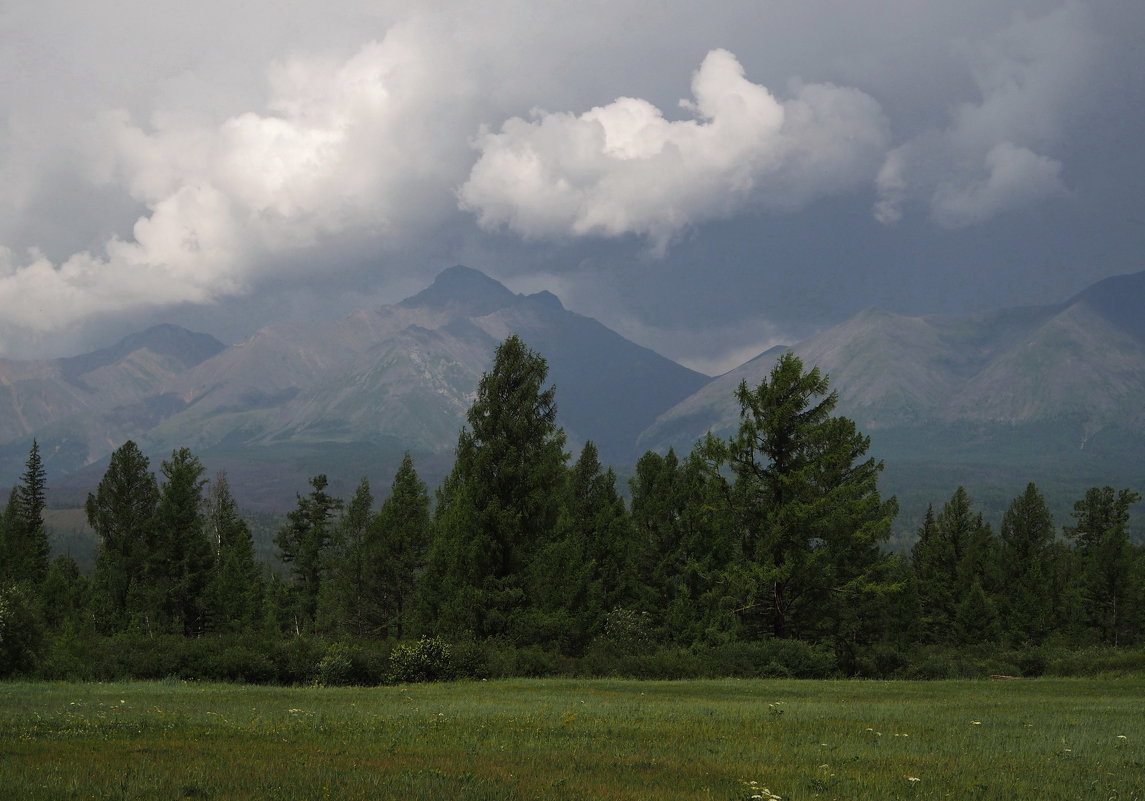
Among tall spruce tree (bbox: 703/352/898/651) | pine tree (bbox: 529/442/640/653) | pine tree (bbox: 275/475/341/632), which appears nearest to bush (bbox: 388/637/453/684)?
pine tree (bbox: 529/442/640/653)

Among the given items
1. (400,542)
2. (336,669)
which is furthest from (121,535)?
(336,669)

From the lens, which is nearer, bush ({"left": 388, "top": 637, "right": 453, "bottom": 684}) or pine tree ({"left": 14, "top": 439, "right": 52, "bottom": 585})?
bush ({"left": 388, "top": 637, "right": 453, "bottom": 684})

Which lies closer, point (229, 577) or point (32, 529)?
point (229, 577)

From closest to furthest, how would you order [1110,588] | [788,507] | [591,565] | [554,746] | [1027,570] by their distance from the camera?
[554,746], [788,507], [591,565], [1027,570], [1110,588]

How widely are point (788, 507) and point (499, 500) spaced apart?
14.1 m

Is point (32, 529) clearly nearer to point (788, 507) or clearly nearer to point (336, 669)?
point (336, 669)

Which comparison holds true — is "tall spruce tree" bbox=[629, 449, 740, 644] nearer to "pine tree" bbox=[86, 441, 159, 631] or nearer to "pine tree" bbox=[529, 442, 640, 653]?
"pine tree" bbox=[529, 442, 640, 653]

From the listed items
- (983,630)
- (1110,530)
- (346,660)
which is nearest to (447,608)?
(346,660)

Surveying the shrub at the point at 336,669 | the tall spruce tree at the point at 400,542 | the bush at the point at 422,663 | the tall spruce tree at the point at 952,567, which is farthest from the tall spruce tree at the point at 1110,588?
the shrub at the point at 336,669

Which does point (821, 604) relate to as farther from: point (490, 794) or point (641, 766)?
point (490, 794)

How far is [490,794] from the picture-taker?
33.4 ft

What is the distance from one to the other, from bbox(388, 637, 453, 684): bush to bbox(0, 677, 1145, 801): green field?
7.18 m

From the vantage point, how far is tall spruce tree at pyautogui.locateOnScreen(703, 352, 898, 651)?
39.8 meters

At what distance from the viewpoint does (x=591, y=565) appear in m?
47.2
